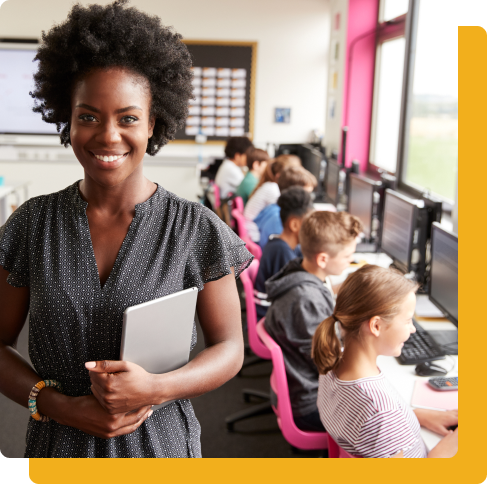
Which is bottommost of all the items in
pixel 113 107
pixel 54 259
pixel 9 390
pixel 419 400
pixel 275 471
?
pixel 419 400

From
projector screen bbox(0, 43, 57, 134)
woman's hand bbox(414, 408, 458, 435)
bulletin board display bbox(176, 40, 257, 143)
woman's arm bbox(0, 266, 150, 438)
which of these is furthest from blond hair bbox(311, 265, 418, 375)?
projector screen bbox(0, 43, 57, 134)

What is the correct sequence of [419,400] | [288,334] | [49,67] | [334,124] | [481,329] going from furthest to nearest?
[334,124] < [288,334] < [419,400] < [481,329] < [49,67]

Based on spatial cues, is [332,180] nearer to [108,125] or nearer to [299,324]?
[299,324]

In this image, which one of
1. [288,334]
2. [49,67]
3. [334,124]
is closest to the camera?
[49,67]

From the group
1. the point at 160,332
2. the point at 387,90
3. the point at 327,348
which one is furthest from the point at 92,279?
the point at 387,90

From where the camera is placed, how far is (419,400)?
1.62 m

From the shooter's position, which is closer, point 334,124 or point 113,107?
point 113,107

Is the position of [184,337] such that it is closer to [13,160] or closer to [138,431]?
[138,431]

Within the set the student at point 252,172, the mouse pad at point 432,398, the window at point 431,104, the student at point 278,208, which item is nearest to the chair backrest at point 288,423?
the mouse pad at point 432,398

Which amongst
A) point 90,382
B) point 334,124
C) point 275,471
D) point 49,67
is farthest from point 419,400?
point 334,124

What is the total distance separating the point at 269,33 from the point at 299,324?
560cm

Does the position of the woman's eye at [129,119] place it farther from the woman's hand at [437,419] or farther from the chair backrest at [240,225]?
the chair backrest at [240,225]

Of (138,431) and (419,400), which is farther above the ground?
(138,431)

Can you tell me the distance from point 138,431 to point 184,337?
20 centimetres
